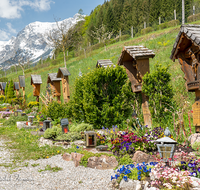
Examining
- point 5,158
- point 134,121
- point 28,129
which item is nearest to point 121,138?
point 134,121

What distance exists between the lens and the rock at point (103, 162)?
4367mm

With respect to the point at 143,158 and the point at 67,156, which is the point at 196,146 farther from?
the point at 67,156

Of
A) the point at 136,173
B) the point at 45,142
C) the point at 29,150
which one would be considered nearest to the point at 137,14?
the point at 45,142

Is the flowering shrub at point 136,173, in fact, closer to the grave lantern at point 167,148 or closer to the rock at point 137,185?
the rock at point 137,185

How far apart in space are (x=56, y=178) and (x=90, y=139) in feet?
6.02

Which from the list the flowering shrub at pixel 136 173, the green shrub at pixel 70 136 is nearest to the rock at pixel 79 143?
the green shrub at pixel 70 136

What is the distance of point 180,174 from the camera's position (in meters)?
2.97

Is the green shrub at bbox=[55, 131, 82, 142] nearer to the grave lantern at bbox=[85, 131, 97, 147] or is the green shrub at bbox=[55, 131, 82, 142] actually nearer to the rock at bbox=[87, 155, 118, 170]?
the grave lantern at bbox=[85, 131, 97, 147]

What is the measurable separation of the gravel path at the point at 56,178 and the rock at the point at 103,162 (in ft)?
0.46

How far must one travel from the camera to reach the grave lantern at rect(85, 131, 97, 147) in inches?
223

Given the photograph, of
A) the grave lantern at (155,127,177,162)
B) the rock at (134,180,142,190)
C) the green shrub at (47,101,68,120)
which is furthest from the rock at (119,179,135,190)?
the green shrub at (47,101,68,120)

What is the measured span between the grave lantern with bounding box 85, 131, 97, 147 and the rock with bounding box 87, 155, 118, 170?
1156 mm

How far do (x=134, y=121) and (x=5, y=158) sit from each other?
4.05 m

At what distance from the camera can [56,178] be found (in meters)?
4.07
